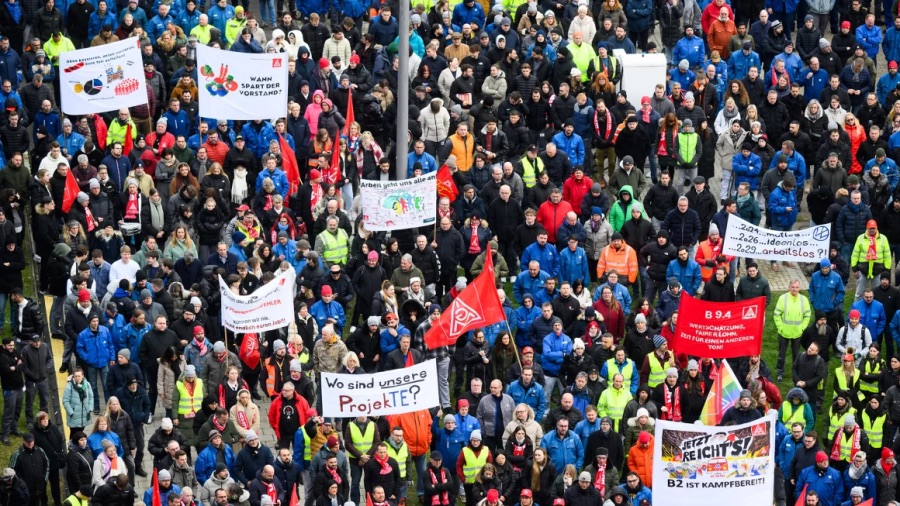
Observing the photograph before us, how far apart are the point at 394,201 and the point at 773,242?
5394 mm

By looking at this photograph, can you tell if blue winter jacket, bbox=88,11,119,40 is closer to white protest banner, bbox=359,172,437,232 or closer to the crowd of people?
the crowd of people

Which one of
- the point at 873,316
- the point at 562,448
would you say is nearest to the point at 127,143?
the point at 562,448

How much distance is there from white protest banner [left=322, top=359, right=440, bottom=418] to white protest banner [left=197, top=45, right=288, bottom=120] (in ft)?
25.3

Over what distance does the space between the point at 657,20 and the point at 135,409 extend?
1707cm

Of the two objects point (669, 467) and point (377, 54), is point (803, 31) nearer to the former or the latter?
point (377, 54)

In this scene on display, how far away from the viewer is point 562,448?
93.7 ft

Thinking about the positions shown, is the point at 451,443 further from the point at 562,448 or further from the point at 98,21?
the point at 98,21

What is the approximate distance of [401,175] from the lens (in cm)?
3228

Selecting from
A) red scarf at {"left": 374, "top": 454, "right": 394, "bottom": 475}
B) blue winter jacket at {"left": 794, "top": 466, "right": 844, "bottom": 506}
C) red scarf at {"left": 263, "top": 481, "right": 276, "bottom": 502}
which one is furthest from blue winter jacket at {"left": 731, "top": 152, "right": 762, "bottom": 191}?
red scarf at {"left": 263, "top": 481, "right": 276, "bottom": 502}

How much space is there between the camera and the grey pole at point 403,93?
1223 inches

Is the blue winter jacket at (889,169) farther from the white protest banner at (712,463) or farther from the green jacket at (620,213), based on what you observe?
the white protest banner at (712,463)

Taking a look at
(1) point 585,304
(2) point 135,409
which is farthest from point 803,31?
(2) point 135,409

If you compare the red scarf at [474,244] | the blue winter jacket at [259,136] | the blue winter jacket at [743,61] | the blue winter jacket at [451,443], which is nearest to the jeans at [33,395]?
the blue winter jacket at [451,443]

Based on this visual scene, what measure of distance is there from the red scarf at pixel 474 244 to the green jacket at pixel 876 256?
548 centimetres
